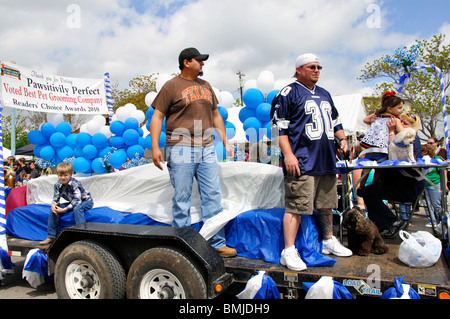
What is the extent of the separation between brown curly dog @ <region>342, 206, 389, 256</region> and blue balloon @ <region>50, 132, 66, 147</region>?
5.09m

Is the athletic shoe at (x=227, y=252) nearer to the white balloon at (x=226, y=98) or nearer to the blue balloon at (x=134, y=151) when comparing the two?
the blue balloon at (x=134, y=151)

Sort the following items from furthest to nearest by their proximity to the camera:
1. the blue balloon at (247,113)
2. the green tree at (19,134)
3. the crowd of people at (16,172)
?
1. the green tree at (19,134)
2. the crowd of people at (16,172)
3. the blue balloon at (247,113)

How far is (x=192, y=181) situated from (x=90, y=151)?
3012 mm

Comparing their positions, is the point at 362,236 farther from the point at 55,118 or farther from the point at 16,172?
the point at 16,172

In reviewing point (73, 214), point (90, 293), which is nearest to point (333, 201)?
point (90, 293)

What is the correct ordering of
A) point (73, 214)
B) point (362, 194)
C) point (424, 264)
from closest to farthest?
point (424, 264) → point (362, 194) → point (73, 214)

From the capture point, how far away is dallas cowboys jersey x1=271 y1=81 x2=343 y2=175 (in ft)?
9.36

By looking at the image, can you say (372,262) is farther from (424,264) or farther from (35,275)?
(35,275)

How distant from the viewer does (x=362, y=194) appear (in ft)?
11.8

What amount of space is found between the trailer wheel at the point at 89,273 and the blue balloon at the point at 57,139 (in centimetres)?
341

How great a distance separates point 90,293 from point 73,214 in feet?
4.19

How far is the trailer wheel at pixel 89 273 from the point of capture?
2826mm

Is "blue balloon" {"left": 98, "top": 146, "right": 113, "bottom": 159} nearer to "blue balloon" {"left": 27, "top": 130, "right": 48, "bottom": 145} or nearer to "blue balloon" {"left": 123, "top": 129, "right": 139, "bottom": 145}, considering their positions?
"blue balloon" {"left": 123, "top": 129, "right": 139, "bottom": 145}

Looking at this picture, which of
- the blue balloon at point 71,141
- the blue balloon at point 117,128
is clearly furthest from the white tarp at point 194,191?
the blue balloon at point 71,141
